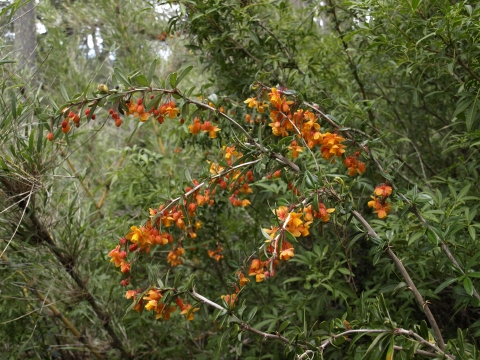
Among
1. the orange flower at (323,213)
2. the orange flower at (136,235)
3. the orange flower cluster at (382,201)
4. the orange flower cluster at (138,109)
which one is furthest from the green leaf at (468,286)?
the orange flower cluster at (138,109)

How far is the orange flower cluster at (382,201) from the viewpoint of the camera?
1.35m

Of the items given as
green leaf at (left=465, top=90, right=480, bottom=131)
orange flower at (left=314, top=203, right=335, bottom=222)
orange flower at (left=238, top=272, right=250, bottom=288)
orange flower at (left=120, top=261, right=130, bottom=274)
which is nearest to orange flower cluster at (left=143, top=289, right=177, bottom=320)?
orange flower at (left=120, top=261, right=130, bottom=274)

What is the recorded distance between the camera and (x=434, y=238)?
1.23 m

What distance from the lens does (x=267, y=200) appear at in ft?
4.40

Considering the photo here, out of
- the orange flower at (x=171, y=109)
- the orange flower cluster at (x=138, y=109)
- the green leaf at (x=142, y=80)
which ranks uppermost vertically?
the green leaf at (x=142, y=80)

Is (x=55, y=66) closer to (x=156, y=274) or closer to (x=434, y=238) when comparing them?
(x=156, y=274)

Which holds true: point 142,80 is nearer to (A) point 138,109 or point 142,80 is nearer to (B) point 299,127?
(A) point 138,109

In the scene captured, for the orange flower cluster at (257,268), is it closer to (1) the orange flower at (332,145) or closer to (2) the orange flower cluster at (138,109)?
(1) the orange flower at (332,145)

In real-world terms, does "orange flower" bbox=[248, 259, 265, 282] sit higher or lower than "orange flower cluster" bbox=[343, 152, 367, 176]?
lower

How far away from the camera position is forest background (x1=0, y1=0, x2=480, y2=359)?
4.32 feet

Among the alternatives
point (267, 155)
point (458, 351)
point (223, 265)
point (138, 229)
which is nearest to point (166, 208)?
Result: point (138, 229)

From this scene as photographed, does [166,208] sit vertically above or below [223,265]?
above

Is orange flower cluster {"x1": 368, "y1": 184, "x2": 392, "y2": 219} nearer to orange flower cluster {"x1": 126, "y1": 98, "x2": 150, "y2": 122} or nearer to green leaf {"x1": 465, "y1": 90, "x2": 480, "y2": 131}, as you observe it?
green leaf {"x1": 465, "y1": 90, "x2": 480, "y2": 131}

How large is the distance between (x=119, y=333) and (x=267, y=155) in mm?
1262
